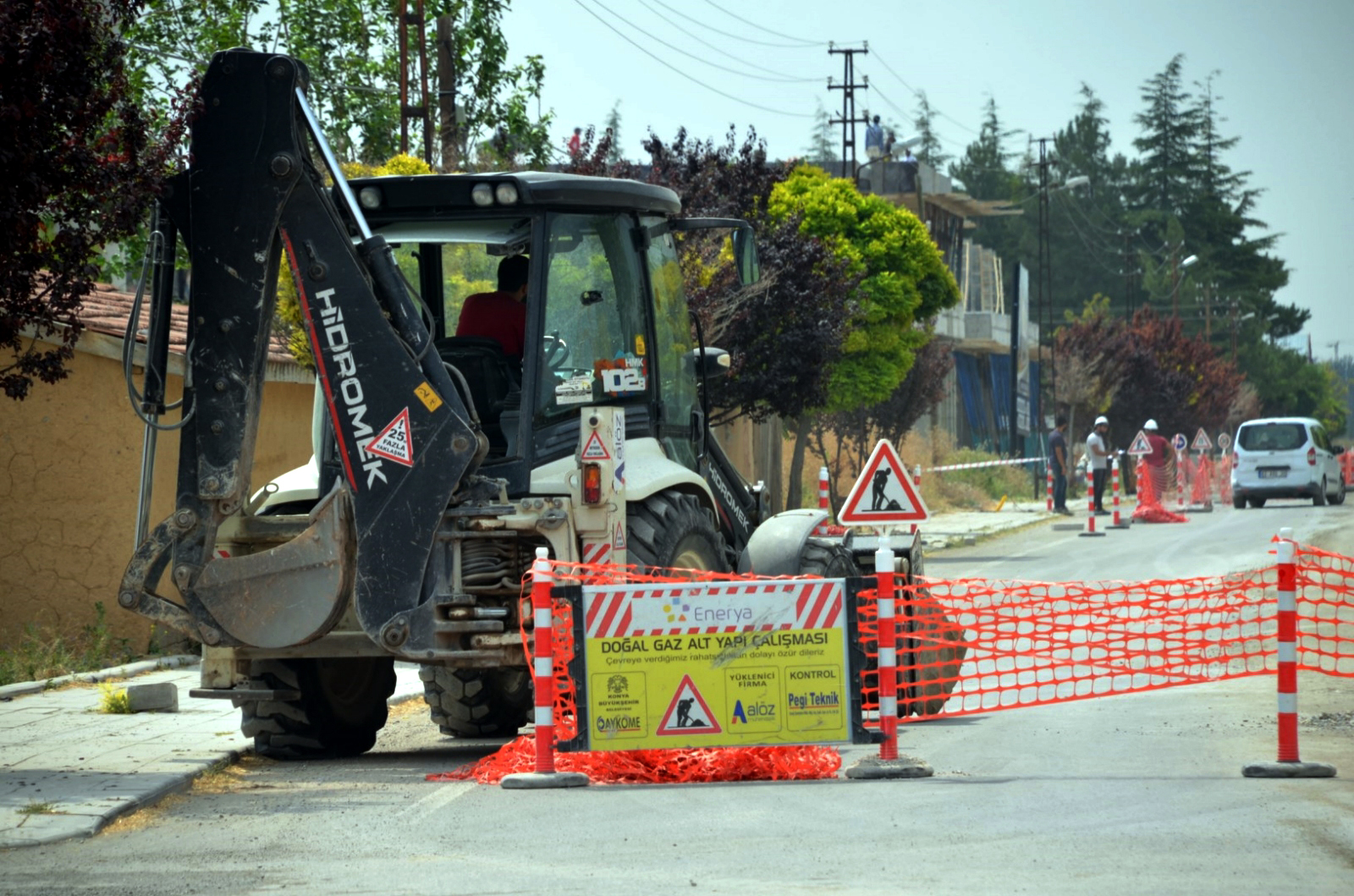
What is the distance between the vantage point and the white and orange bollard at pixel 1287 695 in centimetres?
887

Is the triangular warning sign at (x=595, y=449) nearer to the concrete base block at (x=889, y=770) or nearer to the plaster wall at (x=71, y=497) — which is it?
the concrete base block at (x=889, y=770)

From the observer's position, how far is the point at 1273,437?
41.9m

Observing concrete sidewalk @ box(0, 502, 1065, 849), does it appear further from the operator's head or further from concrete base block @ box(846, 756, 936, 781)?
concrete base block @ box(846, 756, 936, 781)

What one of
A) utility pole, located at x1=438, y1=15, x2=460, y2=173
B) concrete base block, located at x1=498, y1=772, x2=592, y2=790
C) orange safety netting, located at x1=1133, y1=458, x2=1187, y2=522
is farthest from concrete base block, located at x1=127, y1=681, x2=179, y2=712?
orange safety netting, located at x1=1133, y1=458, x2=1187, y2=522

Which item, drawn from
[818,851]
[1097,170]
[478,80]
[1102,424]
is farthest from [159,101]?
[1097,170]

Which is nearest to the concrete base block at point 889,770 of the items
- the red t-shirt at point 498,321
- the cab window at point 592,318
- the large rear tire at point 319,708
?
the cab window at point 592,318

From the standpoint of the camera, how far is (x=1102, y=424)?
3712 cm

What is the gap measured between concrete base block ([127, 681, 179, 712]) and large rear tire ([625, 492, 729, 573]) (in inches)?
160

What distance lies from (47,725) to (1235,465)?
34916 millimetres

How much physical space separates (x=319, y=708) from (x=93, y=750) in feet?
4.11

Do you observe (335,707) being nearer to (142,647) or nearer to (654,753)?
(654,753)

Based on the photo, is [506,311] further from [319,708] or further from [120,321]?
[120,321]

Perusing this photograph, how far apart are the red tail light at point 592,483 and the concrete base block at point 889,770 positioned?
73.9 inches

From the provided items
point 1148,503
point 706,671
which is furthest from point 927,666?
point 1148,503
